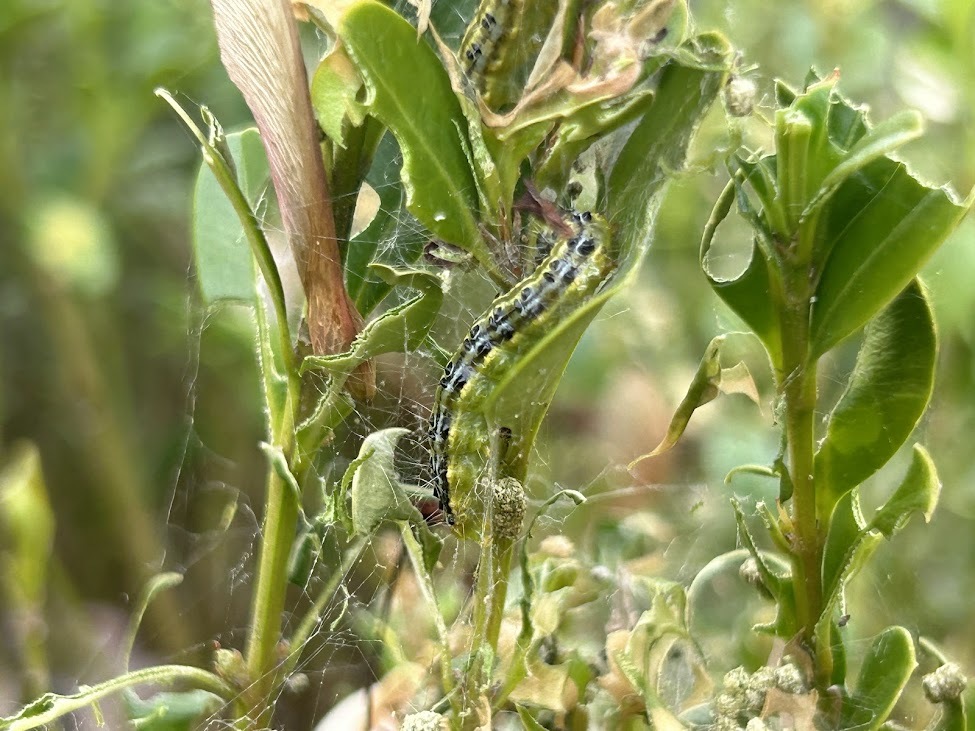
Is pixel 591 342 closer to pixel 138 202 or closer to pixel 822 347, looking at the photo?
pixel 822 347

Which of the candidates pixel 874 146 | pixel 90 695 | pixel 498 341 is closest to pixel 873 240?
pixel 874 146

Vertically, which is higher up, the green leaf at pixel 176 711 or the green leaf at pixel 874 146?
the green leaf at pixel 874 146

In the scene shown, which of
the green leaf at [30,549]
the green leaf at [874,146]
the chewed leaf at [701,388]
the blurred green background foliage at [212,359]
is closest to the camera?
the green leaf at [874,146]

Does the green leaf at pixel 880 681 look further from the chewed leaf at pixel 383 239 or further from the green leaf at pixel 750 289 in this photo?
the chewed leaf at pixel 383 239

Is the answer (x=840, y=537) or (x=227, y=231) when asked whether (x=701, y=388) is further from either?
(x=227, y=231)

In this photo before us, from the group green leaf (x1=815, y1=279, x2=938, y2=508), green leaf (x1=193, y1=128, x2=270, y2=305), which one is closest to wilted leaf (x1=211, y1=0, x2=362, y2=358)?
green leaf (x1=193, y1=128, x2=270, y2=305)

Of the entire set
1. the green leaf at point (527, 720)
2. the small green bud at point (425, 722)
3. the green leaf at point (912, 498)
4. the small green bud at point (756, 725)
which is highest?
the green leaf at point (912, 498)

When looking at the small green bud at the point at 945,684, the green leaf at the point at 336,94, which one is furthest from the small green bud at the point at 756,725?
the green leaf at the point at 336,94
